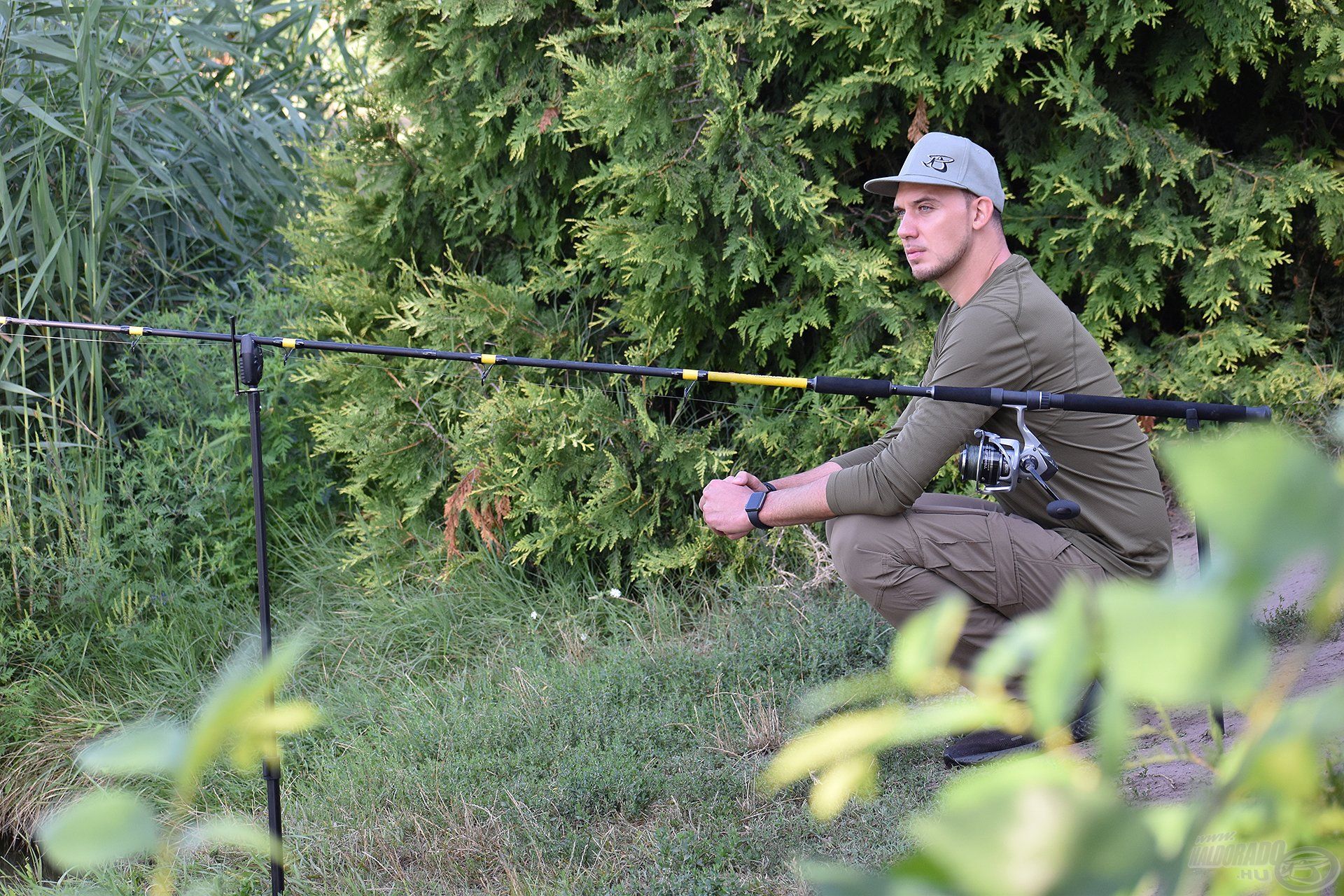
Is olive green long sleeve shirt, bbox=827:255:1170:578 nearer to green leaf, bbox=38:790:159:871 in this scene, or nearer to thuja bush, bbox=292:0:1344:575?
thuja bush, bbox=292:0:1344:575

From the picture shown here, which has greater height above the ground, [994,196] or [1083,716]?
[994,196]

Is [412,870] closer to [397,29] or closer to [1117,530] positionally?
[1117,530]

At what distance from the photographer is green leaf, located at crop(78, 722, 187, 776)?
0.42 m

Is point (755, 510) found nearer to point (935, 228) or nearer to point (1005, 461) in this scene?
point (1005, 461)

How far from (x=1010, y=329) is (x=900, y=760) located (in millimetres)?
1089

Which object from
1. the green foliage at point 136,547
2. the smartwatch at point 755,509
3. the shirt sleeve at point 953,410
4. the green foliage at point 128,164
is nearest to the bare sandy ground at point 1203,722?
the shirt sleeve at point 953,410

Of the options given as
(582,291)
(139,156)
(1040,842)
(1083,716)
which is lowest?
(1083,716)

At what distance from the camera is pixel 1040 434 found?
2713mm

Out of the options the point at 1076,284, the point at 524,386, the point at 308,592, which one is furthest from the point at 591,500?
the point at 1076,284

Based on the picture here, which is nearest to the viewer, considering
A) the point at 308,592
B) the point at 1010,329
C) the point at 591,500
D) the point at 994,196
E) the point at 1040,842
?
the point at 1040,842

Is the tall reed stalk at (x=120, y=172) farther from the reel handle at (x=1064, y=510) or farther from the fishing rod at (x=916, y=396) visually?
the reel handle at (x=1064, y=510)

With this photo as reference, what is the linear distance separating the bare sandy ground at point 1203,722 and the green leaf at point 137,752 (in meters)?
1.94

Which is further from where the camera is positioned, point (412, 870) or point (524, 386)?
point (524, 386)

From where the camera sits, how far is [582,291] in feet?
15.3
